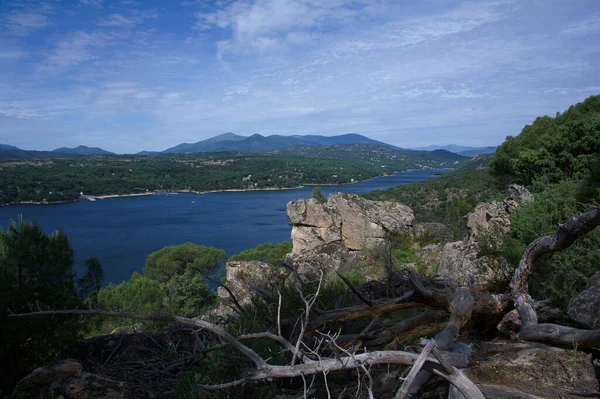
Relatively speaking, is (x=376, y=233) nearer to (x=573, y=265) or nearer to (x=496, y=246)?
(x=496, y=246)

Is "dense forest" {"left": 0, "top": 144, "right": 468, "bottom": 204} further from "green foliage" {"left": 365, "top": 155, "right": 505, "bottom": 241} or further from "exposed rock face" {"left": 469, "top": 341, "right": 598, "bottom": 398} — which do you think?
"exposed rock face" {"left": 469, "top": 341, "right": 598, "bottom": 398}

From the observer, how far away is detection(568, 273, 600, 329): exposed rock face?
3.05 m

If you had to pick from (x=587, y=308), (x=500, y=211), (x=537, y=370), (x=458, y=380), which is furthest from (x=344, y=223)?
(x=458, y=380)

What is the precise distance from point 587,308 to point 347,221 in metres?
11.5

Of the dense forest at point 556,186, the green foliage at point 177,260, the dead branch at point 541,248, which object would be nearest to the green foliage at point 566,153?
the dense forest at point 556,186

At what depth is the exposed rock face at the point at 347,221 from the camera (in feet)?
44.7

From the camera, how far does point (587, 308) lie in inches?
125

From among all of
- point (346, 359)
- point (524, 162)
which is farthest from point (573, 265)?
point (524, 162)

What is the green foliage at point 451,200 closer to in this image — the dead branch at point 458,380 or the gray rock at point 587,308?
the gray rock at point 587,308

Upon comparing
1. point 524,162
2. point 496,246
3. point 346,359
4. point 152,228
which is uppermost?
point 524,162

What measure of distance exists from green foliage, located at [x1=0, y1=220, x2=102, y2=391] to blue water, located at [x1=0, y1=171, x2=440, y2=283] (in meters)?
28.7

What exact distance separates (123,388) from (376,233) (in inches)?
450

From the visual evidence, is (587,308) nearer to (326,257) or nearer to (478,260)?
(478,260)

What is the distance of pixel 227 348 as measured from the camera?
122 inches
